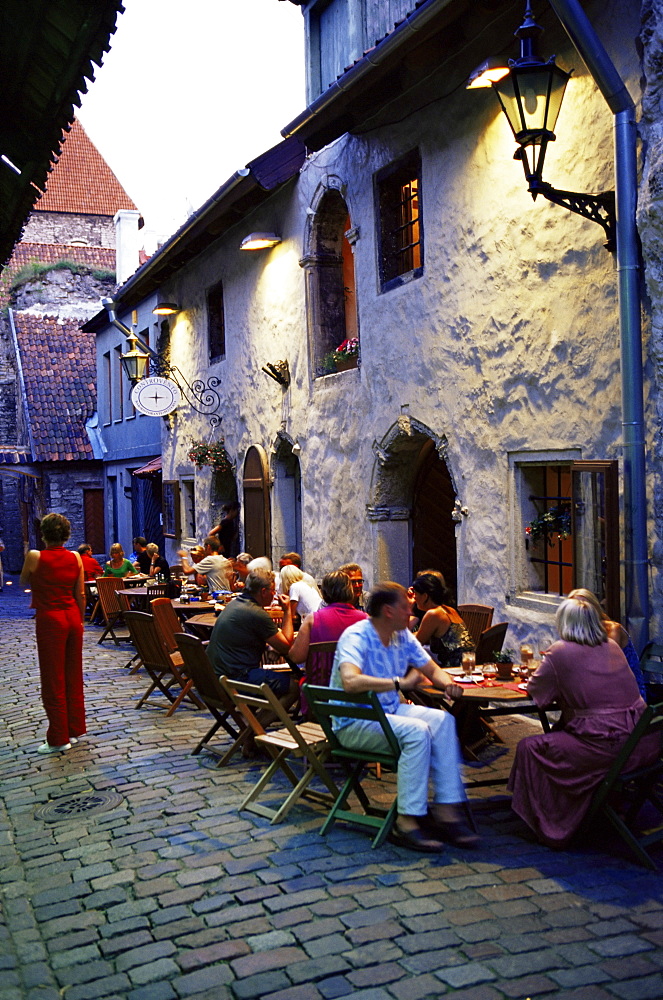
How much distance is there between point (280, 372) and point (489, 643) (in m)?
7.25

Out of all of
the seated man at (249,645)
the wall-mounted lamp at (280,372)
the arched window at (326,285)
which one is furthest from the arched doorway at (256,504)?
the seated man at (249,645)

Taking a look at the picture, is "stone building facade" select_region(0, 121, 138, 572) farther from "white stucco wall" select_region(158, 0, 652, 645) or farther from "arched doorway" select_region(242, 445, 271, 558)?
"white stucco wall" select_region(158, 0, 652, 645)

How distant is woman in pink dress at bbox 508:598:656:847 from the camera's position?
16.2 feet

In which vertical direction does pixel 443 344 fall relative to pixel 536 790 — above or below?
above

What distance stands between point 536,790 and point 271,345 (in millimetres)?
9593

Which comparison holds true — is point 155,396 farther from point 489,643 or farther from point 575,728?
point 575,728

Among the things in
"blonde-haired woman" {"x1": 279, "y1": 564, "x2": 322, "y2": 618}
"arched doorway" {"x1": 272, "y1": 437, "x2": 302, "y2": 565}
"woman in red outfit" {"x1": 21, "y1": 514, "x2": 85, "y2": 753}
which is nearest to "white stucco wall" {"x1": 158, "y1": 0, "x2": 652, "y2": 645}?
"arched doorway" {"x1": 272, "y1": 437, "x2": 302, "y2": 565}

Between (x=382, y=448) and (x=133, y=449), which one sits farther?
(x=133, y=449)

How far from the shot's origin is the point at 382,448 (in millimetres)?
10422

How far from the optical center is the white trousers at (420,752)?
5086mm

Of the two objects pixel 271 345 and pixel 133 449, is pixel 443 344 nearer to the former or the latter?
pixel 271 345

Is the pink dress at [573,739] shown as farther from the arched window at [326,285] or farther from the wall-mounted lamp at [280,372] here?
the wall-mounted lamp at [280,372]

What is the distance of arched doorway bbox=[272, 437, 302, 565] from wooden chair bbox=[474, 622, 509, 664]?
280 inches

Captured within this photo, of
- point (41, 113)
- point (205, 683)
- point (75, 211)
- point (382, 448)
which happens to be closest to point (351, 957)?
point (205, 683)
